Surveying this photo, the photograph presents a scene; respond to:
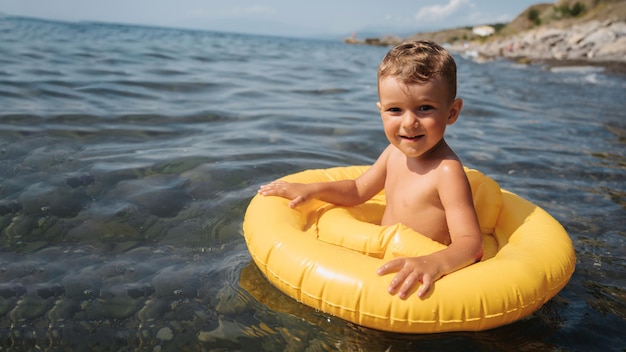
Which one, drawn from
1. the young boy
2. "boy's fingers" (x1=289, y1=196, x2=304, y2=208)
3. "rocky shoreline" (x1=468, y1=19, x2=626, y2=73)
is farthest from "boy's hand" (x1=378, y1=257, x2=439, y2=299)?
"rocky shoreline" (x1=468, y1=19, x2=626, y2=73)

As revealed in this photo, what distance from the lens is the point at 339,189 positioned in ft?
10.6

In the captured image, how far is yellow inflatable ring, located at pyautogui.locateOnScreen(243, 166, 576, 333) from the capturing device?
2.24 m

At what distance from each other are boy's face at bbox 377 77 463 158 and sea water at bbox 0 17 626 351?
Result: 0.97 m

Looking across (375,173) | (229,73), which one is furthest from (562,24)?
(375,173)

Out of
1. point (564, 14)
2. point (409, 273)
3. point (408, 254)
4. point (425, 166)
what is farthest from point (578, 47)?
point (409, 273)

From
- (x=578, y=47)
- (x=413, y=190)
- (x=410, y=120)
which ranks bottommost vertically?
(x=413, y=190)

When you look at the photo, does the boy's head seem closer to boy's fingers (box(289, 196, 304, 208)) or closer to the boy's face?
the boy's face

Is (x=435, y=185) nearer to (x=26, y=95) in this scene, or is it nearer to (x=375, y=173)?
(x=375, y=173)

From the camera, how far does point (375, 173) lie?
3.21 metres

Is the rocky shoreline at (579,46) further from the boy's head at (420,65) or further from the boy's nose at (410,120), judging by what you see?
the boy's nose at (410,120)

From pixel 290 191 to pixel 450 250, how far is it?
1115mm

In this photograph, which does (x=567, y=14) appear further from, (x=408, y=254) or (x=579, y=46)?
(x=408, y=254)

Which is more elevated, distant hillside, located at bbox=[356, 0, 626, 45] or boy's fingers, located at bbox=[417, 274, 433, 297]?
distant hillside, located at bbox=[356, 0, 626, 45]

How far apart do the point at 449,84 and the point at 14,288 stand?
2480mm
